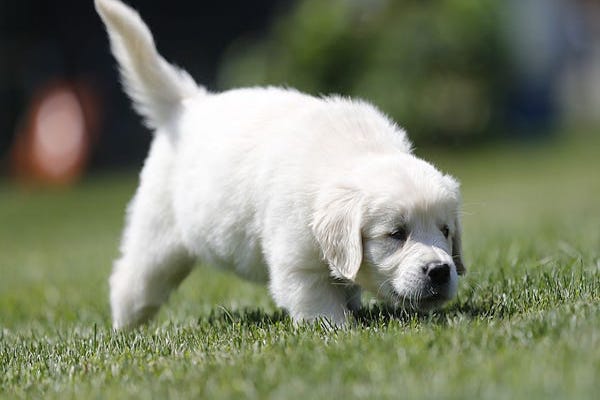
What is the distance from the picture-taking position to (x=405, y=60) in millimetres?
18000

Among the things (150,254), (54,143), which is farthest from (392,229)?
(54,143)

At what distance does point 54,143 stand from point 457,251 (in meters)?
13.9

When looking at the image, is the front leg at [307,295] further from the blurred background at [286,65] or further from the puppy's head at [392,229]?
the blurred background at [286,65]

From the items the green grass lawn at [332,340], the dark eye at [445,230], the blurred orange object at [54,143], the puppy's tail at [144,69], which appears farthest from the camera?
the blurred orange object at [54,143]

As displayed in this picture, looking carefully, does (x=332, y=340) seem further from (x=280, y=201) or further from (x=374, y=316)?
(x=280, y=201)

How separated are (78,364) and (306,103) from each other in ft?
5.82

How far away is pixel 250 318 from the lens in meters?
5.05

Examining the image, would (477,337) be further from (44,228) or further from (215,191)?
(44,228)

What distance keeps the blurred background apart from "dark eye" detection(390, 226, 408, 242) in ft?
42.3

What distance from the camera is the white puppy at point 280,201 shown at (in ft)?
14.3

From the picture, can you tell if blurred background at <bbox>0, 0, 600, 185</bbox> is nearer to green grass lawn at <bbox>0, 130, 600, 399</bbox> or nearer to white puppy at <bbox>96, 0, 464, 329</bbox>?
green grass lawn at <bbox>0, 130, 600, 399</bbox>

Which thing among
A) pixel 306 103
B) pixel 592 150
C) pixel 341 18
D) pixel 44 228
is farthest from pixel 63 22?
pixel 306 103

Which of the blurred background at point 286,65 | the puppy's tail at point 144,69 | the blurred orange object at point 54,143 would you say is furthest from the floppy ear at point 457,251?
the blurred orange object at point 54,143

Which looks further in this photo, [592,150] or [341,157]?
[592,150]
